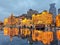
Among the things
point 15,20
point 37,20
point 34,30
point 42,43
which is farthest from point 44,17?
point 42,43

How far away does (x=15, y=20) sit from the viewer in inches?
117

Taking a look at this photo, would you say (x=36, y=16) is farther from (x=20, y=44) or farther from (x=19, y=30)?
(x=20, y=44)

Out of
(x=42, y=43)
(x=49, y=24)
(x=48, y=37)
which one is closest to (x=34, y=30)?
(x=49, y=24)

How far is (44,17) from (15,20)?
55cm

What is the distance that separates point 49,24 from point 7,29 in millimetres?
1118

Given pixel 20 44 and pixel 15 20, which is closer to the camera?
pixel 20 44

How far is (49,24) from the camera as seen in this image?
2.81 metres

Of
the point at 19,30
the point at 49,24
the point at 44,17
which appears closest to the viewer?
the point at 49,24

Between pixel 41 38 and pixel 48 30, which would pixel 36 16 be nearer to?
pixel 48 30

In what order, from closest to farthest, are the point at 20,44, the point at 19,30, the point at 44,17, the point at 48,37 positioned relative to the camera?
the point at 20,44 → the point at 48,37 → the point at 44,17 → the point at 19,30

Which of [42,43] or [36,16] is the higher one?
[36,16]

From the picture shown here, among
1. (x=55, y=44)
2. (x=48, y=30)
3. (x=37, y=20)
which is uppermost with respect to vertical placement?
(x=37, y=20)

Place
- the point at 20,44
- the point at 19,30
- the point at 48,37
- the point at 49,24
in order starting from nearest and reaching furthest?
the point at 20,44, the point at 48,37, the point at 49,24, the point at 19,30

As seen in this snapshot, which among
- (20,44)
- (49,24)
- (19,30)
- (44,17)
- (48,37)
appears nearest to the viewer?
(20,44)
